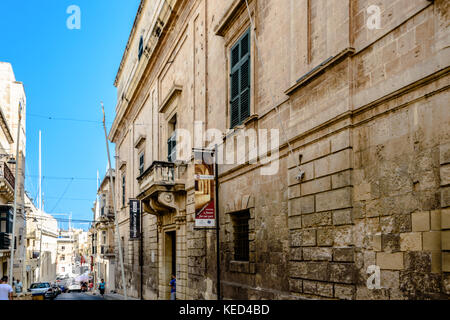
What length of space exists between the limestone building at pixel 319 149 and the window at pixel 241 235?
0.05 meters

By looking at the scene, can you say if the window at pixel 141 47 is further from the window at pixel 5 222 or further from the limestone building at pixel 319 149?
the window at pixel 5 222

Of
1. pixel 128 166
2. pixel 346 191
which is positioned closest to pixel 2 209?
pixel 128 166

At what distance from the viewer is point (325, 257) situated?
7.51 meters

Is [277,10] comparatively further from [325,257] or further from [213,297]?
[213,297]

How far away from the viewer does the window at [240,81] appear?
11383 millimetres

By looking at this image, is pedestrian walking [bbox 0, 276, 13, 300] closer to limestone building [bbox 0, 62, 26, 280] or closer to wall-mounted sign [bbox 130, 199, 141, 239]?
wall-mounted sign [bbox 130, 199, 141, 239]

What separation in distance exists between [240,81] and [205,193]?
118 inches

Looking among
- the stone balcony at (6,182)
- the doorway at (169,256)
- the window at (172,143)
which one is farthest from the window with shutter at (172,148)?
the stone balcony at (6,182)

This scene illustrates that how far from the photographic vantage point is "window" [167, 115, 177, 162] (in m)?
17.4

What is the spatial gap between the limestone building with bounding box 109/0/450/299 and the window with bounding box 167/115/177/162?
1282 mm

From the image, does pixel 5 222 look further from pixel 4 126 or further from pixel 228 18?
pixel 228 18

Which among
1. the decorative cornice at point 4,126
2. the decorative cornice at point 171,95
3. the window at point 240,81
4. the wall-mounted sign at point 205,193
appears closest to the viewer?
the window at point 240,81

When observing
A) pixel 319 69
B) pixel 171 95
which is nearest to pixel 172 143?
pixel 171 95
